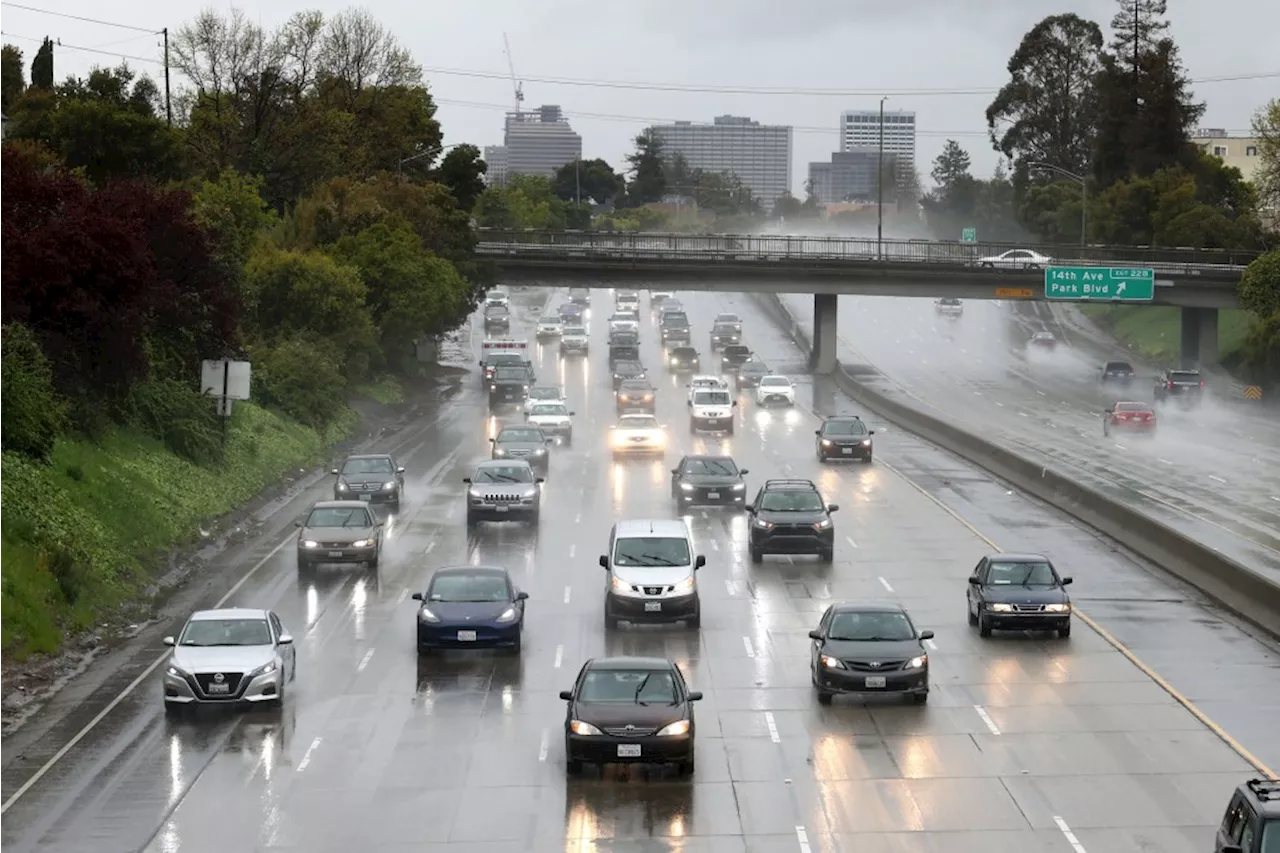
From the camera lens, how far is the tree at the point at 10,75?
11248cm

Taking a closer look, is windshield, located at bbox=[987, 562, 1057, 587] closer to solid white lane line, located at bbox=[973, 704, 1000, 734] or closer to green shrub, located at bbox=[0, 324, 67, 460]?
solid white lane line, located at bbox=[973, 704, 1000, 734]

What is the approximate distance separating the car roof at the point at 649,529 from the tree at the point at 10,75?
83496 mm

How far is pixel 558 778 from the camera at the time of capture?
74.4 feet

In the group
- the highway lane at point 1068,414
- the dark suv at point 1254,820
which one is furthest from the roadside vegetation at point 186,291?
the highway lane at point 1068,414

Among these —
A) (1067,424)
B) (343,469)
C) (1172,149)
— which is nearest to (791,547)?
(343,469)

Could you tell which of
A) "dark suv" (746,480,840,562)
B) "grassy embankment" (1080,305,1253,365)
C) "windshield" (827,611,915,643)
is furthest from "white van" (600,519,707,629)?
"grassy embankment" (1080,305,1253,365)

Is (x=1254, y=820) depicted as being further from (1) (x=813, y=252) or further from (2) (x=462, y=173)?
(2) (x=462, y=173)

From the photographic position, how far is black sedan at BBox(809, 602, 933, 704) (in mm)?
26516

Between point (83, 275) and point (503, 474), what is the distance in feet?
37.5

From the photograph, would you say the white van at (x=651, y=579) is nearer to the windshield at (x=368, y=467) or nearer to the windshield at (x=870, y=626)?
the windshield at (x=870, y=626)

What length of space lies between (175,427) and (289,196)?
56486 millimetres

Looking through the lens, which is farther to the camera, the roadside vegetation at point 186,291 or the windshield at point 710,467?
the windshield at point 710,467

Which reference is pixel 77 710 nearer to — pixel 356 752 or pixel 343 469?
pixel 356 752

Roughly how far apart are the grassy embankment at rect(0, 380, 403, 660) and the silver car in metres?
4.72
